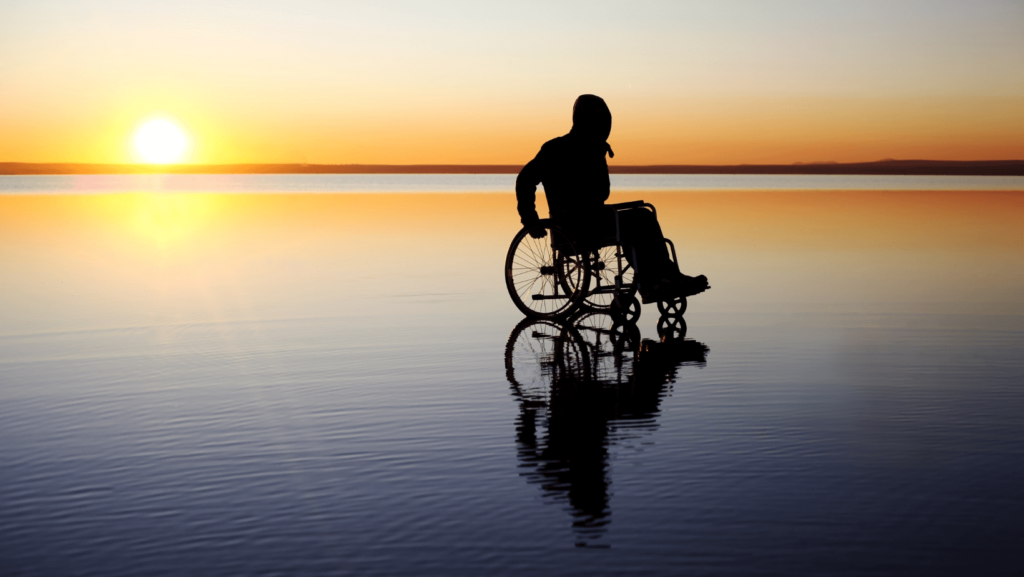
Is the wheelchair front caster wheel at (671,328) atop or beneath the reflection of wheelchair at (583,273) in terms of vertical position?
beneath

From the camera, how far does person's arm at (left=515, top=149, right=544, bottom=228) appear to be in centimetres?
980

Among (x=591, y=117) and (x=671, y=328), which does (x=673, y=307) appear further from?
(x=591, y=117)

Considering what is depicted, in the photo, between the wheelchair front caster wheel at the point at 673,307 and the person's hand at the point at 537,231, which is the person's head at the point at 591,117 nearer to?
the person's hand at the point at 537,231

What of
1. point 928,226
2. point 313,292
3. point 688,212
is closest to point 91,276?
point 313,292

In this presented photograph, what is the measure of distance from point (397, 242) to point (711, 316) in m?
11.0

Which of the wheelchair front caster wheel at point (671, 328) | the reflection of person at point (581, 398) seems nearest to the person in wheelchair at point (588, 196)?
the wheelchair front caster wheel at point (671, 328)

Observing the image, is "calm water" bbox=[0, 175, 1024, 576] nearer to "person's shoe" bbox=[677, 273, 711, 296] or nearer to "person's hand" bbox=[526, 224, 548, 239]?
"person's shoe" bbox=[677, 273, 711, 296]

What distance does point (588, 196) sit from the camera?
9680mm

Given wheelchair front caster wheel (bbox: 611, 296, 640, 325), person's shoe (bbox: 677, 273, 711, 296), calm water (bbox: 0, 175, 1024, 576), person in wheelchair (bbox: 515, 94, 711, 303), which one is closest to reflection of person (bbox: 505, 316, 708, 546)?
calm water (bbox: 0, 175, 1024, 576)

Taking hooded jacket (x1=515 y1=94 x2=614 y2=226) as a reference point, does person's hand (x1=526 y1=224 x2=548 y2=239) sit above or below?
below

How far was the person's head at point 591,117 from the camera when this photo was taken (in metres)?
9.64

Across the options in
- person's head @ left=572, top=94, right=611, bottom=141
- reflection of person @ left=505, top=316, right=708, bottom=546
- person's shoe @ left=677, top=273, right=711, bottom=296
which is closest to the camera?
reflection of person @ left=505, top=316, right=708, bottom=546

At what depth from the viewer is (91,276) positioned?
13898 millimetres

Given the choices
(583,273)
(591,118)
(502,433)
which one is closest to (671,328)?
(583,273)
